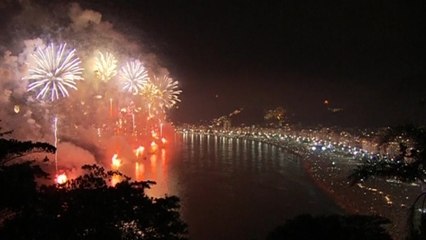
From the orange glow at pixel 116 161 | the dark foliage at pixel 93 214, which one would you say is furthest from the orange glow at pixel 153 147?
the dark foliage at pixel 93 214

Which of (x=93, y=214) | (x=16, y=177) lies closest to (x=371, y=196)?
(x=93, y=214)

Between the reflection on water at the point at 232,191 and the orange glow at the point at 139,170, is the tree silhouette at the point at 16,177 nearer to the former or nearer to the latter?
the reflection on water at the point at 232,191

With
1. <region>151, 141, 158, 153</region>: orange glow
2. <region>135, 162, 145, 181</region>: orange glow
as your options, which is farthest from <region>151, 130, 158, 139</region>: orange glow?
<region>135, 162, 145, 181</region>: orange glow

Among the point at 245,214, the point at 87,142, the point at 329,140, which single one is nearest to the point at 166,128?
the point at 329,140

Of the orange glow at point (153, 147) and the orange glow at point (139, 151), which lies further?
the orange glow at point (153, 147)

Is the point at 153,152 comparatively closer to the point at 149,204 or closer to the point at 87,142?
the point at 87,142

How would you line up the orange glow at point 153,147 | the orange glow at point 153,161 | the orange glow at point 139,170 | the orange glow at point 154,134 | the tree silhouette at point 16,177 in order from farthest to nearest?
the orange glow at point 154,134 → the orange glow at point 153,147 → the orange glow at point 153,161 → the orange glow at point 139,170 → the tree silhouette at point 16,177
